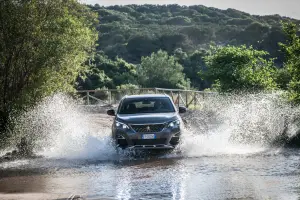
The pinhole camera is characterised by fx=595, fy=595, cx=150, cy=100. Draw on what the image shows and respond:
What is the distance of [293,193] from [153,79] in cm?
8461

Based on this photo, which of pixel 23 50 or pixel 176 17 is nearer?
pixel 23 50

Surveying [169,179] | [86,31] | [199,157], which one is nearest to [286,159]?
[199,157]

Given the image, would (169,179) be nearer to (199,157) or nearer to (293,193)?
(293,193)

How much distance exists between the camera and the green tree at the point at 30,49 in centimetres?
1927

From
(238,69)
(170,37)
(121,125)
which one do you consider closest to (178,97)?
(238,69)

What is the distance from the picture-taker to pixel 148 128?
1541 centimetres

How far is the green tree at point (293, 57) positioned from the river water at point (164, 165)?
624 mm

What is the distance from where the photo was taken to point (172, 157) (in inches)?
605

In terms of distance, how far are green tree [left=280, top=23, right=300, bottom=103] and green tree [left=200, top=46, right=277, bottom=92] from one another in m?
5.41

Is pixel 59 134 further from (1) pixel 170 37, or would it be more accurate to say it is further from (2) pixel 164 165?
(1) pixel 170 37

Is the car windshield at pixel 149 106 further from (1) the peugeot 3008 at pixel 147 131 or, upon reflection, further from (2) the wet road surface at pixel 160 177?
(2) the wet road surface at pixel 160 177

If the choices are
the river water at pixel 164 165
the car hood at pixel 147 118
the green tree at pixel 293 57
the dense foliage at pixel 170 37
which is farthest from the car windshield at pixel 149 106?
the dense foliage at pixel 170 37

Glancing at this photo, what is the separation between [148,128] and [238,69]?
44.7 ft

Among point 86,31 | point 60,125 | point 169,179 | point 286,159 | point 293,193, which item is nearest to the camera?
point 293,193
